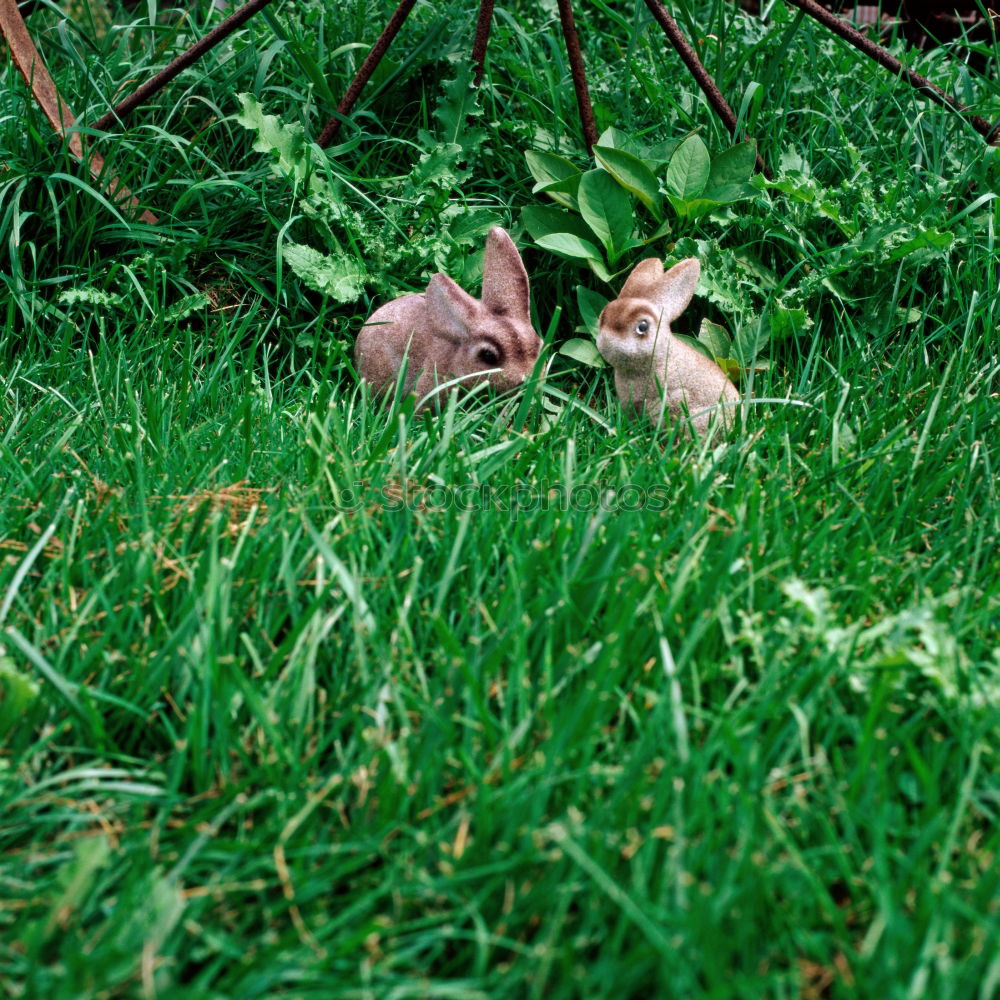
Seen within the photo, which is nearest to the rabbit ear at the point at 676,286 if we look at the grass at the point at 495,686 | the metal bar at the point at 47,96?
the grass at the point at 495,686

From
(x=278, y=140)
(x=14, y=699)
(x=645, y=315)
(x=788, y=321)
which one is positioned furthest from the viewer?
(x=278, y=140)

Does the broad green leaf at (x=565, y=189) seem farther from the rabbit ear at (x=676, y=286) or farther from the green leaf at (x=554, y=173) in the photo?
the rabbit ear at (x=676, y=286)

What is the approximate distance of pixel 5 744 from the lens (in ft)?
4.98

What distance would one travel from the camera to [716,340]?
9.26ft

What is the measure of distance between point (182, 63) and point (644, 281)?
154 cm

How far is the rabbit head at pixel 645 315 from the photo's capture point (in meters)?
2.51

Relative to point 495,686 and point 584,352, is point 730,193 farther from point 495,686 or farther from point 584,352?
point 495,686

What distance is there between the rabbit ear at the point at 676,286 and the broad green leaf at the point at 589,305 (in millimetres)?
300

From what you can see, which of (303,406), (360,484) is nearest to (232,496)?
(360,484)

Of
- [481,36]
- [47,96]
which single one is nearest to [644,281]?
[481,36]

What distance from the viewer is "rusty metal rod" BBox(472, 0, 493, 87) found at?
3.03m

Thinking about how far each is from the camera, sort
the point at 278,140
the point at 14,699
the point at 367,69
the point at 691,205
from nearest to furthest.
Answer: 1. the point at 14,699
2. the point at 691,205
3. the point at 278,140
4. the point at 367,69

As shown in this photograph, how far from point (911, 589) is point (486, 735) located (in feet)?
2.99

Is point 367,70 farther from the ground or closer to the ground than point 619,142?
farther from the ground
